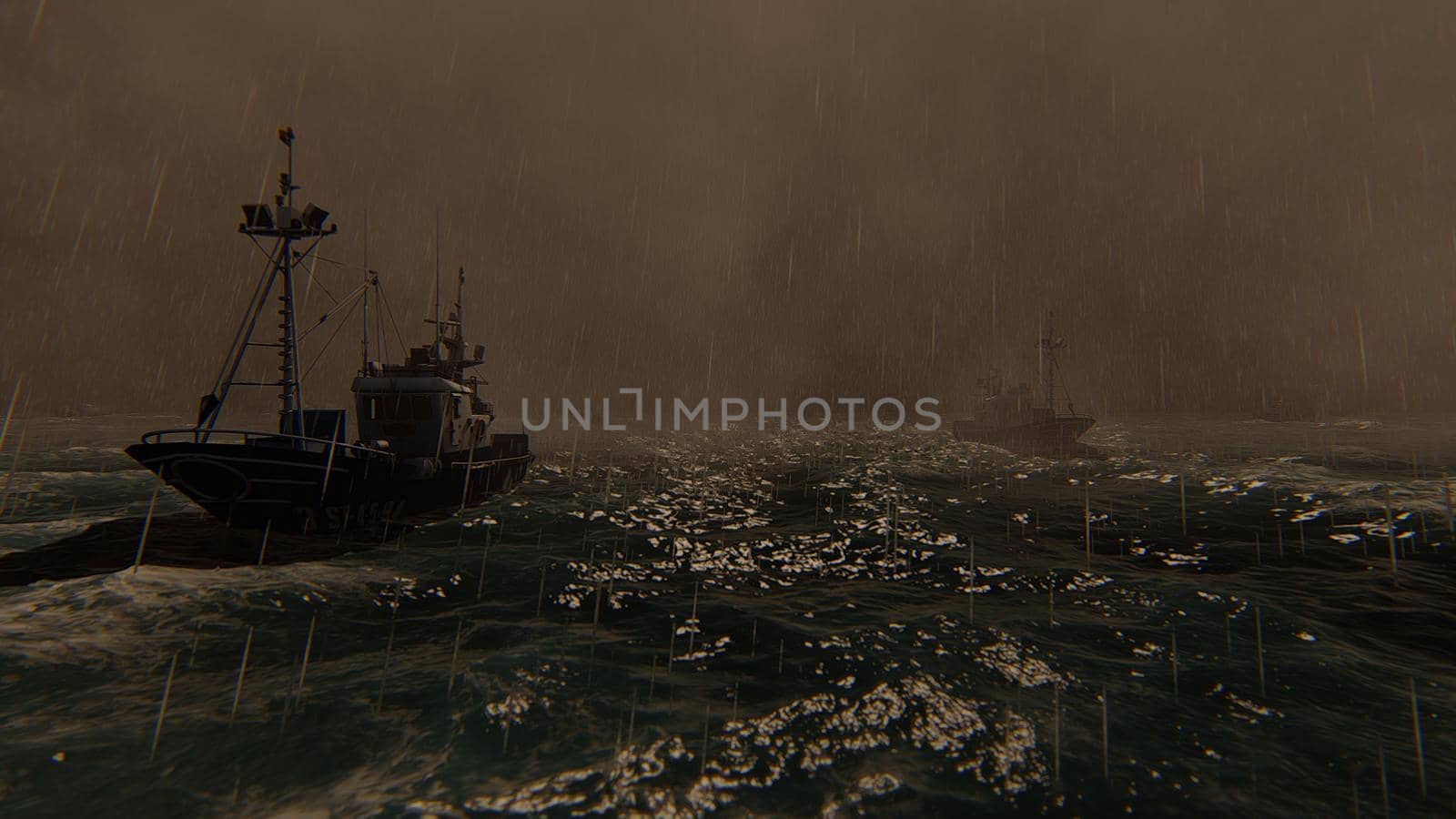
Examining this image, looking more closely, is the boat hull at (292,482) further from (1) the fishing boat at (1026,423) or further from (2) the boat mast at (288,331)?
(1) the fishing boat at (1026,423)

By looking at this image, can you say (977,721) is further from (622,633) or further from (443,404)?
(443,404)

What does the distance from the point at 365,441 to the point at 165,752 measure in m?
17.5

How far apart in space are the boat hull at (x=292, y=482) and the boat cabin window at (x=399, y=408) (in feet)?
11.2

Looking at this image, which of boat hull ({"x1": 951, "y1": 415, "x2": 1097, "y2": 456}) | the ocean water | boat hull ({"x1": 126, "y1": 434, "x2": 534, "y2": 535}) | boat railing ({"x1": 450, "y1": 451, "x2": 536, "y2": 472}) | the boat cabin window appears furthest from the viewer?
boat hull ({"x1": 951, "y1": 415, "x2": 1097, "y2": 456})

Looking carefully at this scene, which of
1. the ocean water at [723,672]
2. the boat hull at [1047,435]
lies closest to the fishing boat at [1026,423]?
the boat hull at [1047,435]

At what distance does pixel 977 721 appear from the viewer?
23.9 ft

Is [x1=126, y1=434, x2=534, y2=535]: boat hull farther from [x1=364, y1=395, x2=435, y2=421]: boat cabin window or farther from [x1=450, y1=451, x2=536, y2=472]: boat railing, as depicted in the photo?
[x1=364, y1=395, x2=435, y2=421]: boat cabin window

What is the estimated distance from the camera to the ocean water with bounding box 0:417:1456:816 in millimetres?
5918

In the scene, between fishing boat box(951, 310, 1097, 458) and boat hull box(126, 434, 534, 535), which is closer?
boat hull box(126, 434, 534, 535)

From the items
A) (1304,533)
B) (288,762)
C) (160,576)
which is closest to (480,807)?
(288,762)

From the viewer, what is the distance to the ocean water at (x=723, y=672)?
19.4 feet

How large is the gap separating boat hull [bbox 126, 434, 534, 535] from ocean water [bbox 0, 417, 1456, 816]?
3.12ft

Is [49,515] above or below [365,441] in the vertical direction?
below

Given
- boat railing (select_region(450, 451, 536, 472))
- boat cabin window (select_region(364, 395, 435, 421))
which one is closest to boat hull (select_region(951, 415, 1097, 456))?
boat railing (select_region(450, 451, 536, 472))
